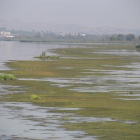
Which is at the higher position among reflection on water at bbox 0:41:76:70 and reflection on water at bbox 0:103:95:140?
reflection on water at bbox 0:103:95:140

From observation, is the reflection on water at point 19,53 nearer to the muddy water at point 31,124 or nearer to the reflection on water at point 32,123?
the reflection on water at point 32,123

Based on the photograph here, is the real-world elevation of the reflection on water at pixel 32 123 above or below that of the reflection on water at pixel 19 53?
above

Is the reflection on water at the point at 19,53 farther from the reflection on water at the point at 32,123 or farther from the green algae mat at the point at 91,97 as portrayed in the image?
the reflection on water at the point at 32,123

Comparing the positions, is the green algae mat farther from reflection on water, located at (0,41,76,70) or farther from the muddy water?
reflection on water, located at (0,41,76,70)

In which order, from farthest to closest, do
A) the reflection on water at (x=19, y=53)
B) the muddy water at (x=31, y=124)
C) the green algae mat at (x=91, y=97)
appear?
the reflection on water at (x=19, y=53)
the green algae mat at (x=91, y=97)
the muddy water at (x=31, y=124)

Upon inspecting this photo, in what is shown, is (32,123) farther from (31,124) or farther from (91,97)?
(91,97)

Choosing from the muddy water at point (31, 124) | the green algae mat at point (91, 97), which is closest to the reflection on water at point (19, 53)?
the green algae mat at point (91, 97)

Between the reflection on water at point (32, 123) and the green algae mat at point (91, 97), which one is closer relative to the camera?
the reflection on water at point (32, 123)

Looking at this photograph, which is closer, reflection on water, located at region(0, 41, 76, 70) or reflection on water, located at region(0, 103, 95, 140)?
reflection on water, located at region(0, 103, 95, 140)

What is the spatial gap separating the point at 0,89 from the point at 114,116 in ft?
36.1

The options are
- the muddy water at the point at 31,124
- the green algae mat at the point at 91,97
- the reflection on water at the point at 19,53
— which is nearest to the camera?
the muddy water at the point at 31,124

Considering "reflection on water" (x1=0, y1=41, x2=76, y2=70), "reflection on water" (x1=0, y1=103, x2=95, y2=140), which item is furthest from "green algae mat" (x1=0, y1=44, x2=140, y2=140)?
"reflection on water" (x1=0, y1=41, x2=76, y2=70)

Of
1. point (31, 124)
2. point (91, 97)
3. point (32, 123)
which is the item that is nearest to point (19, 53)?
point (91, 97)

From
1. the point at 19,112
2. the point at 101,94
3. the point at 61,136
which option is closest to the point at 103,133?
the point at 61,136
